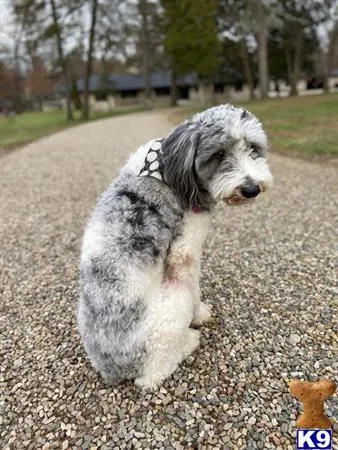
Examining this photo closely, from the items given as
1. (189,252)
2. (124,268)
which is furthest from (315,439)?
(124,268)

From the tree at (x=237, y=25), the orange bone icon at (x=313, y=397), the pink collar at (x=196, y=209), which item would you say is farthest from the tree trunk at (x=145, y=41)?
the orange bone icon at (x=313, y=397)

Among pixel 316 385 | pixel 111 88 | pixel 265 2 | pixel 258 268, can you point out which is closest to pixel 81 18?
pixel 265 2

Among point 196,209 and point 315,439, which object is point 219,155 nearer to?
point 196,209

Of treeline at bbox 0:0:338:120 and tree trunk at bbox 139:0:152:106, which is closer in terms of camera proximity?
treeline at bbox 0:0:338:120

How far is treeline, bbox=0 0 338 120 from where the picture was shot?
2741 centimetres

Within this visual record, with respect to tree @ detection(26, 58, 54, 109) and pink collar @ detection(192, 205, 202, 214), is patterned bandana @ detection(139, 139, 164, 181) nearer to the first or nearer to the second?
pink collar @ detection(192, 205, 202, 214)

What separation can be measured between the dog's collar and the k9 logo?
59.1 inches

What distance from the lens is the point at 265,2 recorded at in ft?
89.9

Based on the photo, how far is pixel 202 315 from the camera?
3510mm

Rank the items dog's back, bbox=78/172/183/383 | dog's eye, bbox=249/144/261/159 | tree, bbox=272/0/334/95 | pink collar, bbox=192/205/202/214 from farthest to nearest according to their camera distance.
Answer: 1. tree, bbox=272/0/334/95
2. pink collar, bbox=192/205/202/214
3. dog's eye, bbox=249/144/261/159
4. dog's back, bbox=78/172/183/383

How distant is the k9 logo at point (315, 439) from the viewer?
227cm

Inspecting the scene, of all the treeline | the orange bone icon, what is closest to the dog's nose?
the orange bone icon

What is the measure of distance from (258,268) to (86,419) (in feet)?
8.47

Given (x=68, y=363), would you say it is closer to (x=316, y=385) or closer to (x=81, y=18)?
(x=316, y=385)
